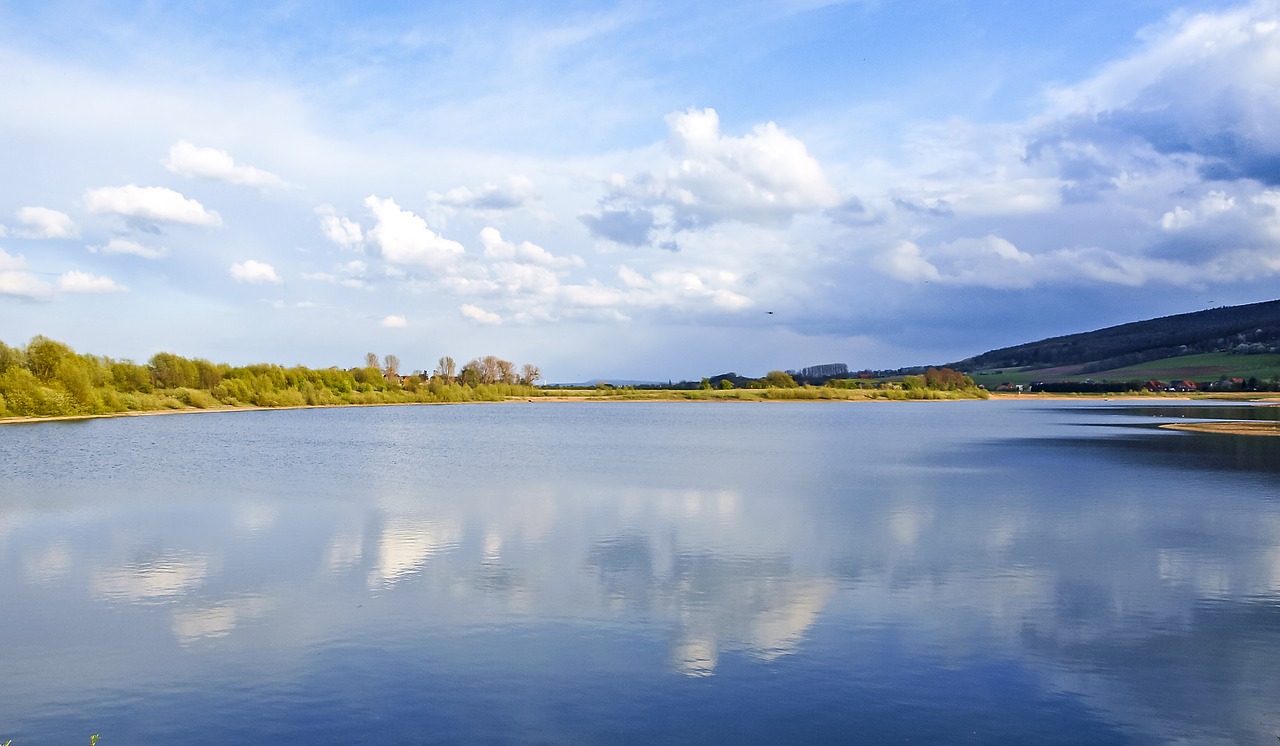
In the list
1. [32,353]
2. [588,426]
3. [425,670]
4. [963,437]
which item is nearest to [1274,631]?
[425,670]

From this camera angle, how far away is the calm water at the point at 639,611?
8586 mm

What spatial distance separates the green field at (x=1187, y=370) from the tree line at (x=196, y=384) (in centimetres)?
10291

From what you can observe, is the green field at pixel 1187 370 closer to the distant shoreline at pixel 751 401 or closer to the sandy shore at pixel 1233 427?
the distant shoreline at pixel 751 401

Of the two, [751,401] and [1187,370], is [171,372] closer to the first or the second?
[751,401]

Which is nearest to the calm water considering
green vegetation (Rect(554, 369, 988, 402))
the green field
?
green vegetation (Rect(554, 369, 988, 402))

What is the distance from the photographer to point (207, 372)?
110 m

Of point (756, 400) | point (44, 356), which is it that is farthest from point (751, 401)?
point (44, 356)

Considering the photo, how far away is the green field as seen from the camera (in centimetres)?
14512

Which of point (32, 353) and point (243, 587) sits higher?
point (32, 353)

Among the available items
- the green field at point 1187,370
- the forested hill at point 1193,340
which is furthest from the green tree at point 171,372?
the forested hill at point 1193,340

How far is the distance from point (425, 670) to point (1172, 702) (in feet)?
25.7

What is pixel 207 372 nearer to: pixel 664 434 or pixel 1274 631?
pixel 664 434

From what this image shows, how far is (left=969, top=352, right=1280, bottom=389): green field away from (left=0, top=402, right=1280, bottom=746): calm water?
141788 millimetres

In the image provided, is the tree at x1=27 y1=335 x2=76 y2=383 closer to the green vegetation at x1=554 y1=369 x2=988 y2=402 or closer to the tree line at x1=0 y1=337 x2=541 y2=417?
the tree line at x1=0 y1=337 x2=541 y2=417
